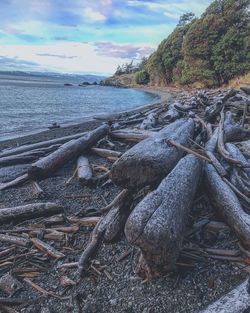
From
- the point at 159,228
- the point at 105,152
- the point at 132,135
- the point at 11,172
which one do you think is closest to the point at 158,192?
the point at 159,228

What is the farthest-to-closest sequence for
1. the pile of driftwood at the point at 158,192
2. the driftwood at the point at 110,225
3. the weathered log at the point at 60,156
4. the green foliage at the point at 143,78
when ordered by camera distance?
1. the green foliage at the point at 143,78
2. the weathered log at the point at 60,156
3. the driftwood at the point at 110,225
4. the pile of driftwood at the point at 158,192

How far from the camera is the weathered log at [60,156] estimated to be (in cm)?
825

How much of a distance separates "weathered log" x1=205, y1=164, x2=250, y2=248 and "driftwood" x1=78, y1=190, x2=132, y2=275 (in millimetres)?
1326

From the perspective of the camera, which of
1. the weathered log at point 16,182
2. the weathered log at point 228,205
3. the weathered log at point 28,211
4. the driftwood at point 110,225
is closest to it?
the weathered log at point 228,205

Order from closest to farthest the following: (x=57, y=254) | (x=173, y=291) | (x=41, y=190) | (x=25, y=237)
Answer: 1. (x=173, y=291)
2. (x=57, y=254)
3. (x=25, y=237)
4. (x=41, y=190)

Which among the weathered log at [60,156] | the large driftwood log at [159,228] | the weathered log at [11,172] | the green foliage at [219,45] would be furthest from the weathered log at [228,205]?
the green foliage at [219,45]

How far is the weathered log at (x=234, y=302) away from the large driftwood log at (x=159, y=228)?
0.67 m

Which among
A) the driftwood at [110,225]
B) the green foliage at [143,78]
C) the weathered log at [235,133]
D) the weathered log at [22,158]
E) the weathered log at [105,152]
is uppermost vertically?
the weathered log at [235,133]

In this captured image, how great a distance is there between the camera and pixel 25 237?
5578mm

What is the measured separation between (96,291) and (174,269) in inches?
37.8

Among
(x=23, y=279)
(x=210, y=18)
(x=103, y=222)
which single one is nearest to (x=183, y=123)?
(x=103, y=222)

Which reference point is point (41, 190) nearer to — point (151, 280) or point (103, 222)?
point (103, 222)

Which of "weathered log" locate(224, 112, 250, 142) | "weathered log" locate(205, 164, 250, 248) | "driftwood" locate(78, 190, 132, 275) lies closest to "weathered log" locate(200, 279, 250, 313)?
"weathered log" locate(205, 164, 250, 248)

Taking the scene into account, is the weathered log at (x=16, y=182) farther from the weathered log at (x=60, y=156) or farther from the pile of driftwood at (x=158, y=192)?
the weathered log at (x=60, y=156)
